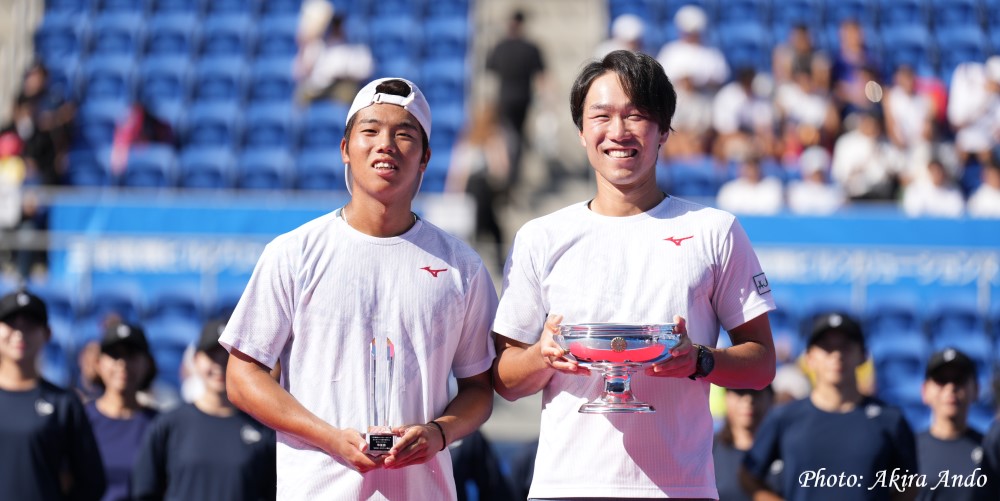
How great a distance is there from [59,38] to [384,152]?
479 inches

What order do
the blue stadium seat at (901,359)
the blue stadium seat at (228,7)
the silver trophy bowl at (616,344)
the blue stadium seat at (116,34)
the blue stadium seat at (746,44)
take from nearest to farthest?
the silver trophy bowl at (616,344) < the blue stadium seat at (901,359) < the blue stadium seat at (746,44) < the blue stadium seat at (116,34) < the blue stadium seat at (228,7)

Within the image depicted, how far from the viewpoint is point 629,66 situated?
12.0 ft

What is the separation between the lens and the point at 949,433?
629 cm

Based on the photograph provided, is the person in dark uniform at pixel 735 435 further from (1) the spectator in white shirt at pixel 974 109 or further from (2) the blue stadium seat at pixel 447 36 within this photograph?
(2) the blue stadium seat at pixel 447 36

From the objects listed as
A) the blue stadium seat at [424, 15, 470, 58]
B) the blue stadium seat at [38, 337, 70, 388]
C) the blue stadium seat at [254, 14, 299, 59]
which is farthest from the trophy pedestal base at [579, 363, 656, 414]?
the blue stadium seat at [254, 14, 299, 59]

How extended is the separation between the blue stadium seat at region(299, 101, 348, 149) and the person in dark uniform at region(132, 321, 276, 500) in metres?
7.53

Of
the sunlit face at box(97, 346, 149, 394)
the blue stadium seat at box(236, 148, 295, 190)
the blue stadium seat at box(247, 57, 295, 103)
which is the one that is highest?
the blue stadium seat at box(247, 57, 295, 103)

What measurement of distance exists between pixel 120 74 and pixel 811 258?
25.1 ft

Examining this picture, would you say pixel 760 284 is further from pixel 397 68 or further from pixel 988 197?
pixel 397 68

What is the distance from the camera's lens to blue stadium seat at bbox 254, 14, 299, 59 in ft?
48.7

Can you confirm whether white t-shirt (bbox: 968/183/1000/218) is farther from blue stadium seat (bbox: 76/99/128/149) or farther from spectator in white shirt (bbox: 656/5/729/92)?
blue stadium seat (bbox: 76/99/128/149)

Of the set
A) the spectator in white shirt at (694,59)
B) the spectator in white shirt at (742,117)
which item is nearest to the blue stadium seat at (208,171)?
the spectator in white shirt at (694,59)

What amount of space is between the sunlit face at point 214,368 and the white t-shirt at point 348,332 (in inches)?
101

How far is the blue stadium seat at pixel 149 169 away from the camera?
42.3 ft
